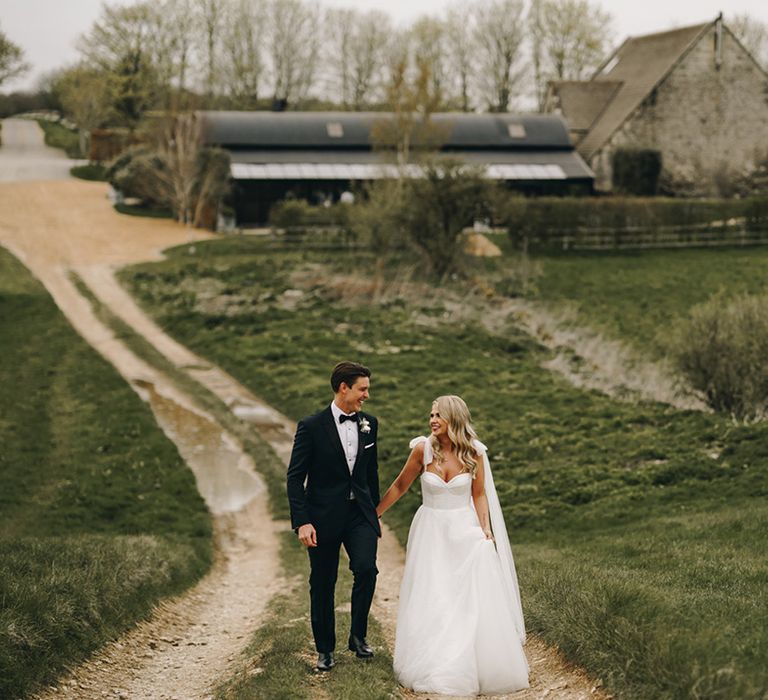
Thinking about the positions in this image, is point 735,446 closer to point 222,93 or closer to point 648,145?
point 648,145

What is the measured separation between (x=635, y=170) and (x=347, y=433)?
156ft

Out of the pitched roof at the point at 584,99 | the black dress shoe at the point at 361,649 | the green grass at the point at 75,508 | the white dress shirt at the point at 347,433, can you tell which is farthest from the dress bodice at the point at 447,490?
the pitched roof at the point at 584,99

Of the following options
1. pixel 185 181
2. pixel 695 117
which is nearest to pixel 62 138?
pixel 185 181

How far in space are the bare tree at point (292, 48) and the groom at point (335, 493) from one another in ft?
250

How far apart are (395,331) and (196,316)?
6.38 m

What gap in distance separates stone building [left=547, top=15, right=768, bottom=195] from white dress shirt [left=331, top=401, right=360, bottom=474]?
4759cm

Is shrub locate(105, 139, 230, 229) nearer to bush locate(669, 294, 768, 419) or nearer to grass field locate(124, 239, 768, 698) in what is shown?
grass field locate(124, 239, 768, 698)

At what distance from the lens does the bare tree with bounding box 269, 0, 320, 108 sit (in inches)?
3214

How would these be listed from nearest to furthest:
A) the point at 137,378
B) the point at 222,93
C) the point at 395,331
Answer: the point at 137,378, the point at 395,331, the point at 222,93

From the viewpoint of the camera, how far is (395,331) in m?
29.3

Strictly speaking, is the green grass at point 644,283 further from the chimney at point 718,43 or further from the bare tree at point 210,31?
the bare tree at point 210,31

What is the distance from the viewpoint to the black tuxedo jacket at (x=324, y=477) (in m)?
7.69

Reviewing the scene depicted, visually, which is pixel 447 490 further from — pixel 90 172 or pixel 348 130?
pixel 90 172

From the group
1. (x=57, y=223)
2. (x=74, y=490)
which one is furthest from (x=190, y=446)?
(x=57, y=223)
